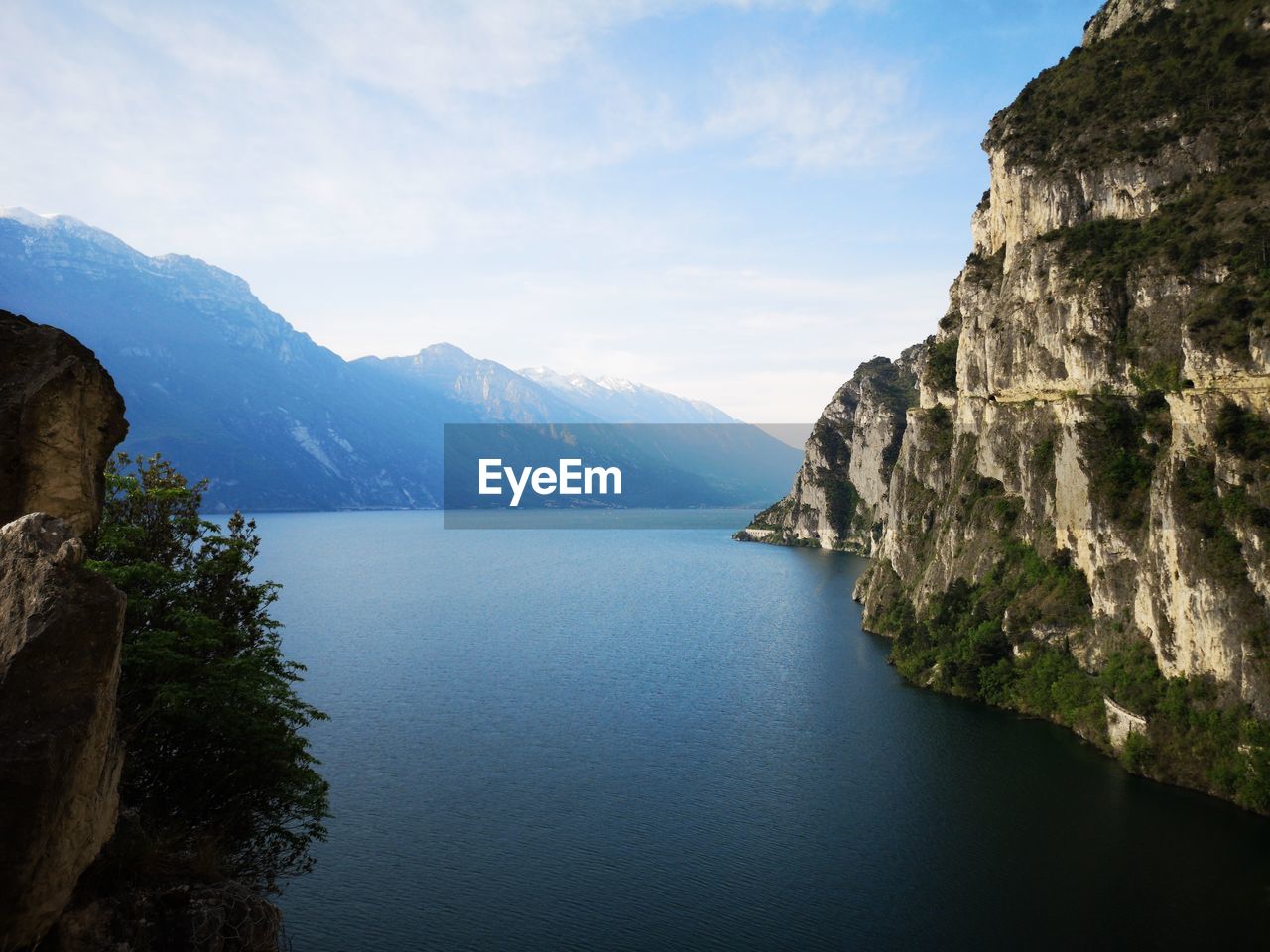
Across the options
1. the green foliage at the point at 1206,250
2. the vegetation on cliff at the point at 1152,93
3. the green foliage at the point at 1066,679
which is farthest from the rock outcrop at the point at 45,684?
the vegetation on cliff at the point at 1152,93

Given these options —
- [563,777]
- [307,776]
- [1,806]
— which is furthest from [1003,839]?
[1,806]

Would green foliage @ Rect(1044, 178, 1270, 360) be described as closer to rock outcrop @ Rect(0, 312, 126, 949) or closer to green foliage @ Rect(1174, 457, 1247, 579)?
green foliage @ Rect(1174, 457, 1247, 579)

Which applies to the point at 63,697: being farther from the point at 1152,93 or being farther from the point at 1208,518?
the point at 1152,93

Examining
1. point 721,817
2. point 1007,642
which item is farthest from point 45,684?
point 1007,642

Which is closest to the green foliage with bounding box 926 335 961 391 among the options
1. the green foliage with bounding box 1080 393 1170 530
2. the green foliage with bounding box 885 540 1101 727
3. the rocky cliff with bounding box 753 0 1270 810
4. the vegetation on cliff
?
the rocky cliff with bounding box 753 0 1270 810

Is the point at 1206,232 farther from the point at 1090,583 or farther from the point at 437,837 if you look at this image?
the point at 437,837
